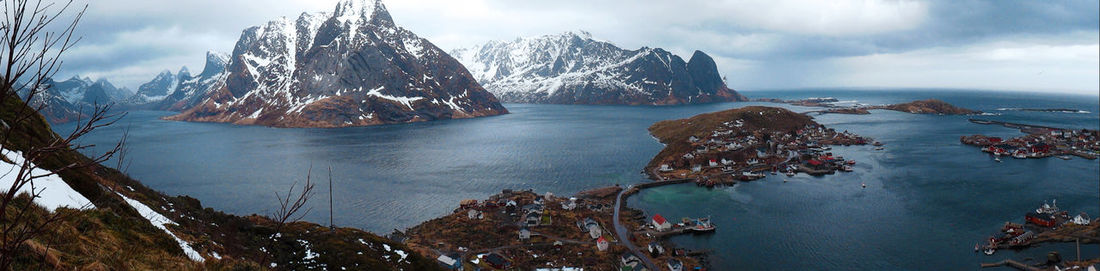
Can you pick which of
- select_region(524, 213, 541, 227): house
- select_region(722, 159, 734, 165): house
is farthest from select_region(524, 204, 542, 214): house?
select_region(722, 159, 734, 165): house

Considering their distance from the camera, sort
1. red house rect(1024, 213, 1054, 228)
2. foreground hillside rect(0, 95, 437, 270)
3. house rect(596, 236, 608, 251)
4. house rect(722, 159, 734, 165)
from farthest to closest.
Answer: house rect(722, 159, 734, 165) → red house rect(1024, 213, 1054, 228) → house rect(596, 236, 608, 251) → foreground hillside rect(0, 95, 437, 270)

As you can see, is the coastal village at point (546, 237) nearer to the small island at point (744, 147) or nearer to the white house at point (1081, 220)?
the small island at point (744, 147)

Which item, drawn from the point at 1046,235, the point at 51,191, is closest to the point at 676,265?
the point at 1046,235

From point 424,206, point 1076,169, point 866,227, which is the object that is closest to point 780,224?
point 866,227

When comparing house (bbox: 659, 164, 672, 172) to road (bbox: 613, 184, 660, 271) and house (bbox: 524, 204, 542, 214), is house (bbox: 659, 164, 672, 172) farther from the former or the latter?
house (bbox: 524, 204, 542, 214)

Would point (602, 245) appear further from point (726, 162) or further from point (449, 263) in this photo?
point (726, 162)

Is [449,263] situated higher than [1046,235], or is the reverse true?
[449,263]

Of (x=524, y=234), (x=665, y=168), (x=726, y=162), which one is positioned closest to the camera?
(x=524, y=234)

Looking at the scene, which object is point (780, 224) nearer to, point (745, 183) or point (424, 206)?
point (745, 183)
